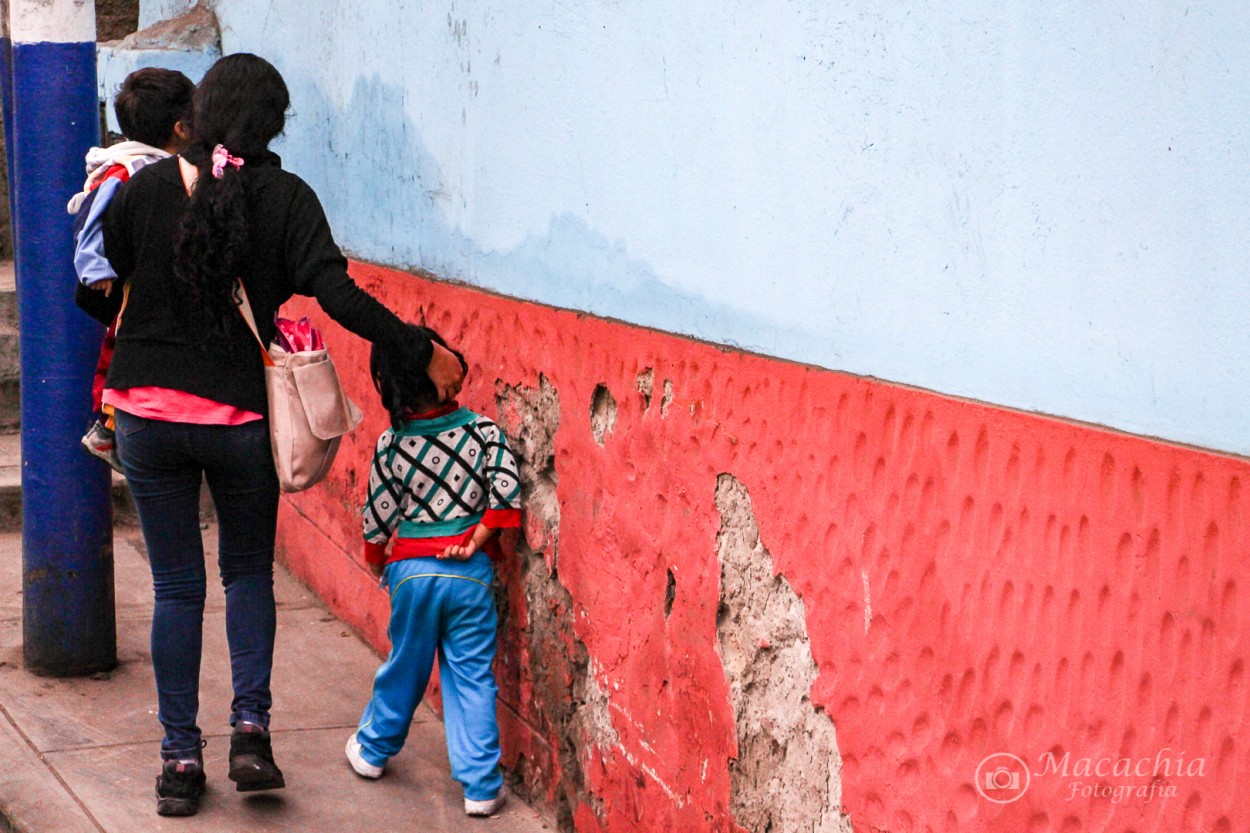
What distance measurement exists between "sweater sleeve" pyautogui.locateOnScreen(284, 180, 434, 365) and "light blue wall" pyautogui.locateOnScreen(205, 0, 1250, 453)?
1.51 feet

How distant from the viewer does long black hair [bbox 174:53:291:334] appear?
325 centimetres

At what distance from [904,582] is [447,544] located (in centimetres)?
166

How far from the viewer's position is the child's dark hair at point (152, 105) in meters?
3.78

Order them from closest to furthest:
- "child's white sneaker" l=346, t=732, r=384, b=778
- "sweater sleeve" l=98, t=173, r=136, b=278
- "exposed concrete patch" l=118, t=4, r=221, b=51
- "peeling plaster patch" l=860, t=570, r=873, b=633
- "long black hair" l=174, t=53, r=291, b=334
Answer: "peeling plaster patch" l=860, t=570, r=873, b=633 → "long black hair" l=174, t=53, r=291, b=334 → "sweater sleeve" l=98, t=173, r=136, b=278 → "child's white sneaker" l=346, t=732, r=384, b=778 → "exposed concrete patch" l=118, t=4, r=221, b=51

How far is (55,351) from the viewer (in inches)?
171

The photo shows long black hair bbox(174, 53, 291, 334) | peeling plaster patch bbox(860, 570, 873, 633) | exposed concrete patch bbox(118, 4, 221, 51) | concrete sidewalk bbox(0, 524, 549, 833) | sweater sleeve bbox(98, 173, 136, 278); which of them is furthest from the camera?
A: exposed concrete patch bbox(118, 4, 221, 51)

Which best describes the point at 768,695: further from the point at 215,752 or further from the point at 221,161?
the point at 215,752

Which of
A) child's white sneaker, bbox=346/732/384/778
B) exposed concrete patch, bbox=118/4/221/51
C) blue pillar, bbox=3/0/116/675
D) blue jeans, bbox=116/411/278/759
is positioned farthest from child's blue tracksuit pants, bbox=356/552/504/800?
exposed concrete patch, bbox=118/4/221/51

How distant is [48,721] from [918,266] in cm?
298

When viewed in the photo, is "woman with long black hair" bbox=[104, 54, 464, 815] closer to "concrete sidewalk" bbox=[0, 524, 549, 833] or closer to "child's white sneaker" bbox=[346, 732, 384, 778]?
"concrete sidewalk" bbox=[0, 524, 549, 833]

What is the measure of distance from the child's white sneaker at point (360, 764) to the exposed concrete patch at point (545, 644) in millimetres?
371

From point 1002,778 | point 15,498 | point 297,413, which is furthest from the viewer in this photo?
point 15,498

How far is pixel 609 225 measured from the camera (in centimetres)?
329

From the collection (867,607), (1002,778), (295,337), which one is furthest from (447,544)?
(1002,778)
